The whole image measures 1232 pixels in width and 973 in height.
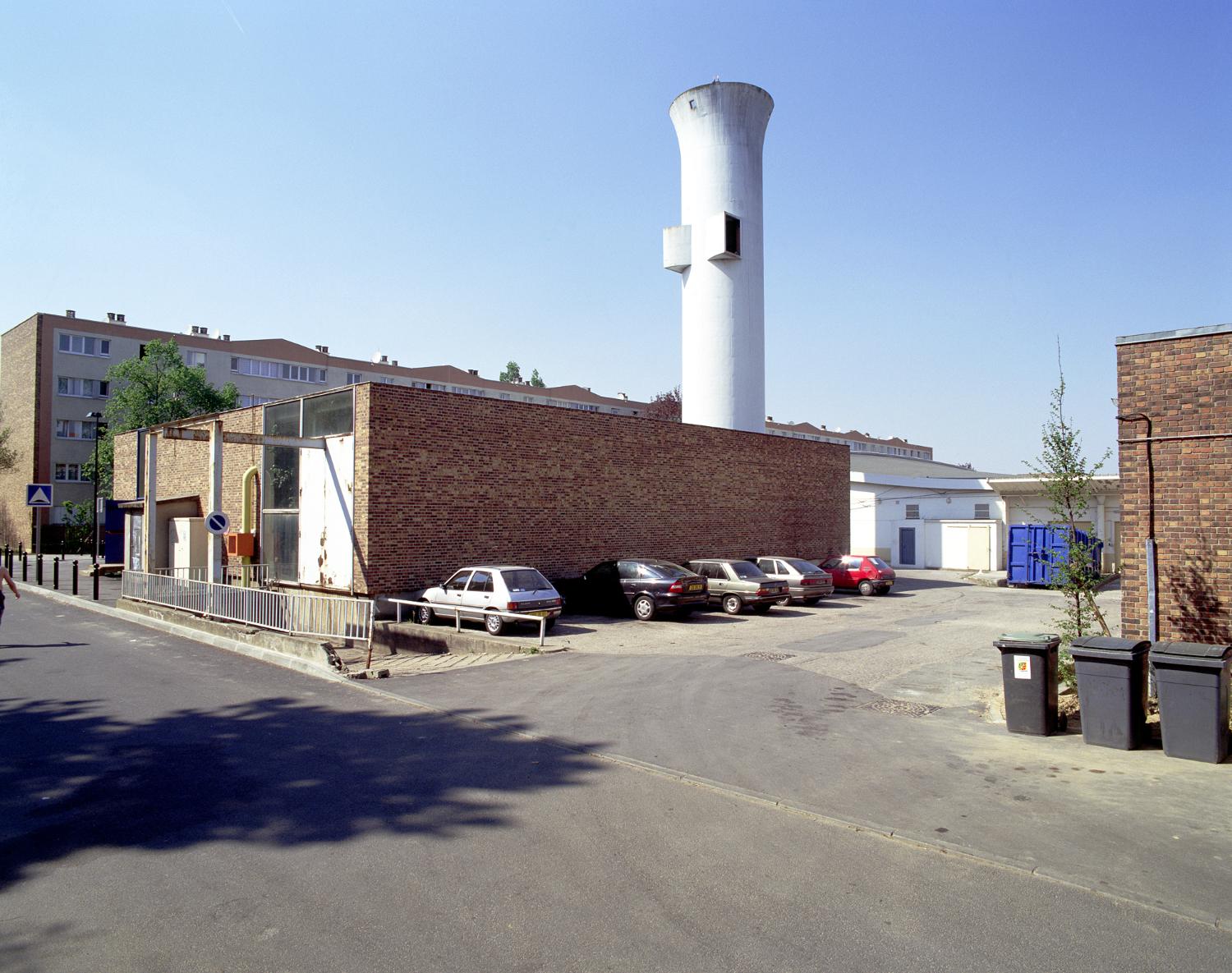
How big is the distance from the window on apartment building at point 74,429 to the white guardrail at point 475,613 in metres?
49.2

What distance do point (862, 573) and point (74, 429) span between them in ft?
176

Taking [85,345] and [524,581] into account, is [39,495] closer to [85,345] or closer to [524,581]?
[524,581]

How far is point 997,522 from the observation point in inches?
1523

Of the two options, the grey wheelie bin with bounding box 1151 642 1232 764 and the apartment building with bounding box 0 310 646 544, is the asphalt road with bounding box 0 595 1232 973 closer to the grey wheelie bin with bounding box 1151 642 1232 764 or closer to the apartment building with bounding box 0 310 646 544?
the grey wheelie bin with bounding box 1151 642 1232 764

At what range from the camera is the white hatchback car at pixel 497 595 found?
16703 millimetres

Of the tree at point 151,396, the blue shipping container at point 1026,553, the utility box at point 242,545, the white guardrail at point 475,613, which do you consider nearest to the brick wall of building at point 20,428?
the tree at point 151,396

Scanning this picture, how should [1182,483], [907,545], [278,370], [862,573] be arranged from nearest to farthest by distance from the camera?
[1182,483] < [862,573] < [907,545] < [278,370]

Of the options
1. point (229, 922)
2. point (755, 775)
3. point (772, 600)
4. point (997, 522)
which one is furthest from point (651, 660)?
point (997, 522)

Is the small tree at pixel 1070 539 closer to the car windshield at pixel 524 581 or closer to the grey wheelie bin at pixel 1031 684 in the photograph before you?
the grey wheelie bin at pixel 1031 684

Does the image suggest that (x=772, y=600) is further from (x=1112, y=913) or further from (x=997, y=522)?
(x=997, y=522)

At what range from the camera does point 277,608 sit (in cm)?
1609

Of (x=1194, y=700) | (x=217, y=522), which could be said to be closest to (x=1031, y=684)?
(x=1194, y=700)

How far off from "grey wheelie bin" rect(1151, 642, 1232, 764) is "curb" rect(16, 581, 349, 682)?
9838 mm

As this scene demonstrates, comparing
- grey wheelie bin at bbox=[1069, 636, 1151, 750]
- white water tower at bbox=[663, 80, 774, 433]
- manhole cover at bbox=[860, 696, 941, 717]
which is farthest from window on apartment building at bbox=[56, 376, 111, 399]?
grey wheelie bin at bbox=[1069, 636, 1151, 750]
